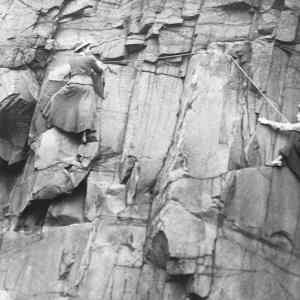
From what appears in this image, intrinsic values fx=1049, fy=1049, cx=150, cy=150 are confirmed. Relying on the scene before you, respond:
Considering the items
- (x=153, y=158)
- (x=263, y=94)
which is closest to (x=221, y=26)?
(x=263, y=94)

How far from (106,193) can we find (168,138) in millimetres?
1289

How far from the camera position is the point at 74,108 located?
1645 cm

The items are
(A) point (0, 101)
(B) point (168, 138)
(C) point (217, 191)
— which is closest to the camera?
(C) point (217, 191)

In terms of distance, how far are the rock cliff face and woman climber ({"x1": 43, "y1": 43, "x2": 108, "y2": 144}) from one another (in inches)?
8.1

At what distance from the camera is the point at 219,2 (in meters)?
16.8

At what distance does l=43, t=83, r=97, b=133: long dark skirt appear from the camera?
16344mm

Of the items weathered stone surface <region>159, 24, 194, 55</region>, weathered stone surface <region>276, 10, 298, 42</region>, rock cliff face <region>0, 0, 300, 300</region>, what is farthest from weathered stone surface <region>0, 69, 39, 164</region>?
weathered stone surface <region>276, 10, 298, 42</region>

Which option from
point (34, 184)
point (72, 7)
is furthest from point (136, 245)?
point (72, 7)

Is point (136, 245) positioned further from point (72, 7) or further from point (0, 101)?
point (72, 7)

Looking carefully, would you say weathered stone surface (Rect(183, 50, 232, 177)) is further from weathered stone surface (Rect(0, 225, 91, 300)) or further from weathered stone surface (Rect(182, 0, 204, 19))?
weathered stone surface (Rect(0, 225, 91, 300))

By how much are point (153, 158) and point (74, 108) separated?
157cm

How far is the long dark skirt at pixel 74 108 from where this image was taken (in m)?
16.3

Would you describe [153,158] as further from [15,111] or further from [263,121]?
[15,111]

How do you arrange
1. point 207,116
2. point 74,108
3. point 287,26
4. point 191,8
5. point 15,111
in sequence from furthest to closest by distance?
point 15,111, point 191,8, point 74,108, point 287,26, point 207,116
